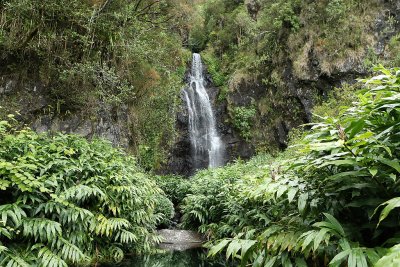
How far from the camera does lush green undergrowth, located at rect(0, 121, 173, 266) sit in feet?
14.8

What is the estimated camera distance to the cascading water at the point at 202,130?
710 inches

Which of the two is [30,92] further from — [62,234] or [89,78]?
[62,234]

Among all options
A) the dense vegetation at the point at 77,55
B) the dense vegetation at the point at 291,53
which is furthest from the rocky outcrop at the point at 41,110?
the dense vegetation at the point at 291,53

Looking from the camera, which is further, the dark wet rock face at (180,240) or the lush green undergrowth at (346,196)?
the dark wet rock face at (180,240)

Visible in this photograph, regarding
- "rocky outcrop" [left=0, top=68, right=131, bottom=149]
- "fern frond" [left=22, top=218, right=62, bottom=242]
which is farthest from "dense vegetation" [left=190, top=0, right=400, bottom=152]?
"fern frond" [left=22, top=218, right=62, bottom=242]

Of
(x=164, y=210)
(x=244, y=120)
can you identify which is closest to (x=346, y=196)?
(x=164, y=210)

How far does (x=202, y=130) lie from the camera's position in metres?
18.4

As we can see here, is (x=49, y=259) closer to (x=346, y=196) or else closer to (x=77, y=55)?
(x=346, y=196)

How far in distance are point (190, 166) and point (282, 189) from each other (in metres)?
15.1

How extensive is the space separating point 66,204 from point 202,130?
13.8 m

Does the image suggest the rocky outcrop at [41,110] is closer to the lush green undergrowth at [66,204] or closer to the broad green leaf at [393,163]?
the lush green undergrowth at [66,204]

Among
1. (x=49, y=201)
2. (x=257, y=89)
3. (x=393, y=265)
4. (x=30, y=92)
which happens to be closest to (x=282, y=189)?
(x=393, y=265)

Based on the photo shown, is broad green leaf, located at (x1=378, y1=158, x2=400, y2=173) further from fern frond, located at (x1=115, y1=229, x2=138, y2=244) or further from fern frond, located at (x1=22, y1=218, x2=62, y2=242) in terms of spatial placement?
fern frond, located at (x1=115, y1=229, x2=138, y2=244)

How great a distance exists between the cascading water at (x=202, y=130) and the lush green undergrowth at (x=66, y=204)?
11020 mm
